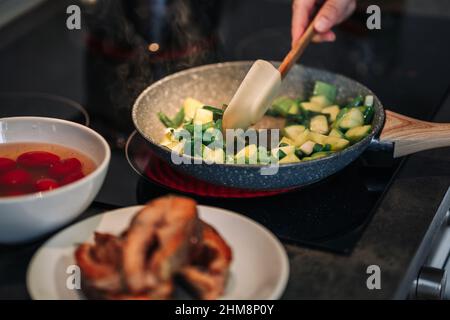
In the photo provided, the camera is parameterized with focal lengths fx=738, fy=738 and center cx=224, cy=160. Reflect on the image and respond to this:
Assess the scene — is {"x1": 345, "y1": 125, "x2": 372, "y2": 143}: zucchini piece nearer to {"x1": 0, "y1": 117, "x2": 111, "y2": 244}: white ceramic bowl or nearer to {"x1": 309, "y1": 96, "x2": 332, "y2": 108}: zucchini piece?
{"x1": 309, "y1": 96, "x2": 332, "y2": 108}: zucchini piece

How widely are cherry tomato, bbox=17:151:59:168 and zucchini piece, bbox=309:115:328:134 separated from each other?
1.48ft

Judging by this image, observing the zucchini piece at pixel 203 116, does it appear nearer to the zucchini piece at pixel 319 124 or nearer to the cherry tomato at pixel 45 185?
the zucchini piece at pixel 319 124

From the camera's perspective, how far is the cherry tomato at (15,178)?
1.01 metres

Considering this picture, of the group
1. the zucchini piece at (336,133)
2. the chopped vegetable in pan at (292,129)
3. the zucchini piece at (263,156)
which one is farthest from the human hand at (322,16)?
the zucchini piece at (263,156)

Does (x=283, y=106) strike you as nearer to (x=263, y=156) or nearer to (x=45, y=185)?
(x=263, y=156)

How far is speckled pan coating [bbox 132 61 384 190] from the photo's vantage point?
1070mm

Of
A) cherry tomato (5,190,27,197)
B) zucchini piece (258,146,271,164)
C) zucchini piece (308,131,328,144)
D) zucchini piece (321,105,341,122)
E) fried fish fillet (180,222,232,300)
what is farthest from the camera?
zucchini piece (321,105,341,122)

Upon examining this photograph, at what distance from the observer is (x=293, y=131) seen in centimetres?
127

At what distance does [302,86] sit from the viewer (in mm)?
1410

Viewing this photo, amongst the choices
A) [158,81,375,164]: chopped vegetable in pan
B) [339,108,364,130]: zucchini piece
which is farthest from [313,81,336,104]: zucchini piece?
[339,108,364,130]: zucchini piece

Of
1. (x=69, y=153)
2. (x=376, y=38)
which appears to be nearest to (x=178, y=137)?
(x=69, y=153)

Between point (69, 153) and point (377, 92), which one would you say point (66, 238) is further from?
point (377, 92)

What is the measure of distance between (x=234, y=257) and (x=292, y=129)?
1.26 ft

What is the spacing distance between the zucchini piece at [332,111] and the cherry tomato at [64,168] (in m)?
0.49
